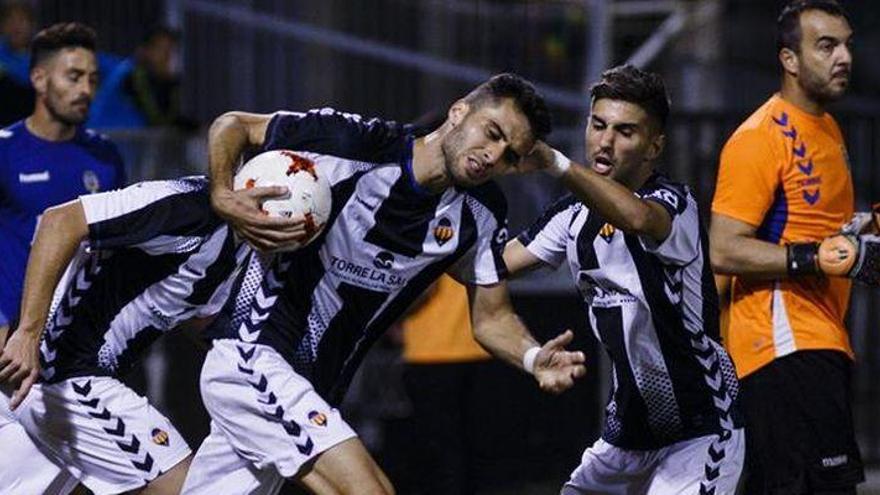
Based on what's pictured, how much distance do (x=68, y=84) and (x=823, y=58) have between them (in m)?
3.51

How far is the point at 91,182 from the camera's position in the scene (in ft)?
32.3

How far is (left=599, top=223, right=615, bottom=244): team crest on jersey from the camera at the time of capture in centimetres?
748

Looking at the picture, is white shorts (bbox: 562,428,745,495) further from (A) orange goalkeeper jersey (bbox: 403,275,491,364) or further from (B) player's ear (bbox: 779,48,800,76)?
(A) orange goalkeeper jersey (bbox: 403,275,491,364)

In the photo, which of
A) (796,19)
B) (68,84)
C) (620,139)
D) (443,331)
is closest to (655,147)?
(620,139)

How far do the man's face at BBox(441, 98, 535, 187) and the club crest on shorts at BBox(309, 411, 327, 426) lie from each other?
0.90 metres

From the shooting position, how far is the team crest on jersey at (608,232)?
7.48 meters

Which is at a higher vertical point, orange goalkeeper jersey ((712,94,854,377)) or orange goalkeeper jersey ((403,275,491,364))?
orange goalkeeper jersey ((712,94,854,377))

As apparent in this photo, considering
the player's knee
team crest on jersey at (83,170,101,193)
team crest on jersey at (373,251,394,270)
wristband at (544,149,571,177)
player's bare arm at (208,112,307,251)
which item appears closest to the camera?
wristband at (544,149,571,177)

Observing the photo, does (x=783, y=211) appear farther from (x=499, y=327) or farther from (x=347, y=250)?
(x=347, y=250)

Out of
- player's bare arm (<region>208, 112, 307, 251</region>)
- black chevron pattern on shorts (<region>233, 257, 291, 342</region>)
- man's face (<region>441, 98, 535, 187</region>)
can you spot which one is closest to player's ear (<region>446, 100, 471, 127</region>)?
man's face (<region>441, 98, 535, 187</region>)

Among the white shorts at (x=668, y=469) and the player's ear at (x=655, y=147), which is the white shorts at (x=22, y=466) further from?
the player's ear at (x=655, y=147)

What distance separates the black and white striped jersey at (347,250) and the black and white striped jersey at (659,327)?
501 mm

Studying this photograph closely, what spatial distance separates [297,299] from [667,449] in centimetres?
136

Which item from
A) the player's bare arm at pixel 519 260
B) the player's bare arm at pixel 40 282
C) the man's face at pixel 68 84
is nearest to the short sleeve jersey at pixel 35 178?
the man's face at pixel 68 84
